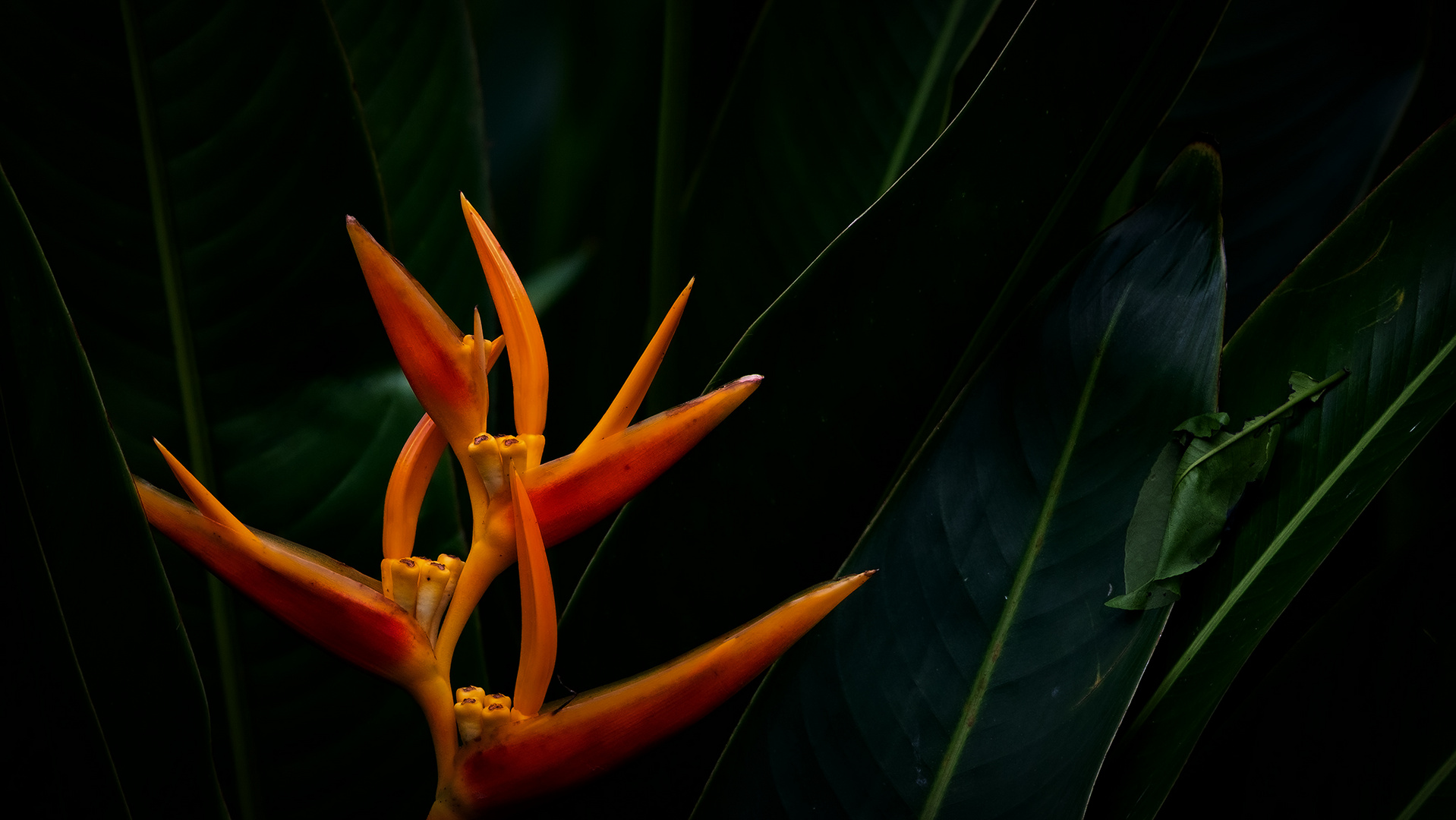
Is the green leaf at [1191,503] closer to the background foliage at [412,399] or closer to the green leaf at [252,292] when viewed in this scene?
the background foliage at [412,399]

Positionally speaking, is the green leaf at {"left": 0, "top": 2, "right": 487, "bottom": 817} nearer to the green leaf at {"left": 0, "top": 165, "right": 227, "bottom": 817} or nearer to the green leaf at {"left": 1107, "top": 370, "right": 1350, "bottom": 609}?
the green leaf at {"left": 0, "top": 165, "right": 227, "bottom": 817}

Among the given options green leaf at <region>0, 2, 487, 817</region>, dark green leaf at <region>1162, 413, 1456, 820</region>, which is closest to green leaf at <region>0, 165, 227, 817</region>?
green leaf at <region>0, 2, 487, 817</region>

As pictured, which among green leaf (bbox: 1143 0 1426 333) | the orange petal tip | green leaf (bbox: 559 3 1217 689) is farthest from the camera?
green leaf (bbox: 1143 0 1426 333)

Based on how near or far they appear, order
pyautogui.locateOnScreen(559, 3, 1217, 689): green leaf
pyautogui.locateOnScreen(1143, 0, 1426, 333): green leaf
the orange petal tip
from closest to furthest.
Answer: the orange petal tip < pyautogui.locateOnScreen(559, 3, 1217, 689): green leaf < pyautogui.locateOnScreen(1143, 0, 1426, 333): green leaf

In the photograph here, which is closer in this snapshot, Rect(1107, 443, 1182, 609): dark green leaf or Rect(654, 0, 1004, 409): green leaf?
Rect(1107, 443, 1182, 609): dark green leaf

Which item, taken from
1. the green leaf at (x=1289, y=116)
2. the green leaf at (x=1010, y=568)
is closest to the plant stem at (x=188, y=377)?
the green leaf at (x=1010, y=568)

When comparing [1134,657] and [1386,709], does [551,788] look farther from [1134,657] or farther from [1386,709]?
[1386,709]

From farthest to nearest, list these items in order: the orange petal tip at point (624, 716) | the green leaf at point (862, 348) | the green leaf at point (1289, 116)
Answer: the green leaf at point (1289, 116) → the green leaf at point (862, 348) → the orange petal tip at point (624, 716)
